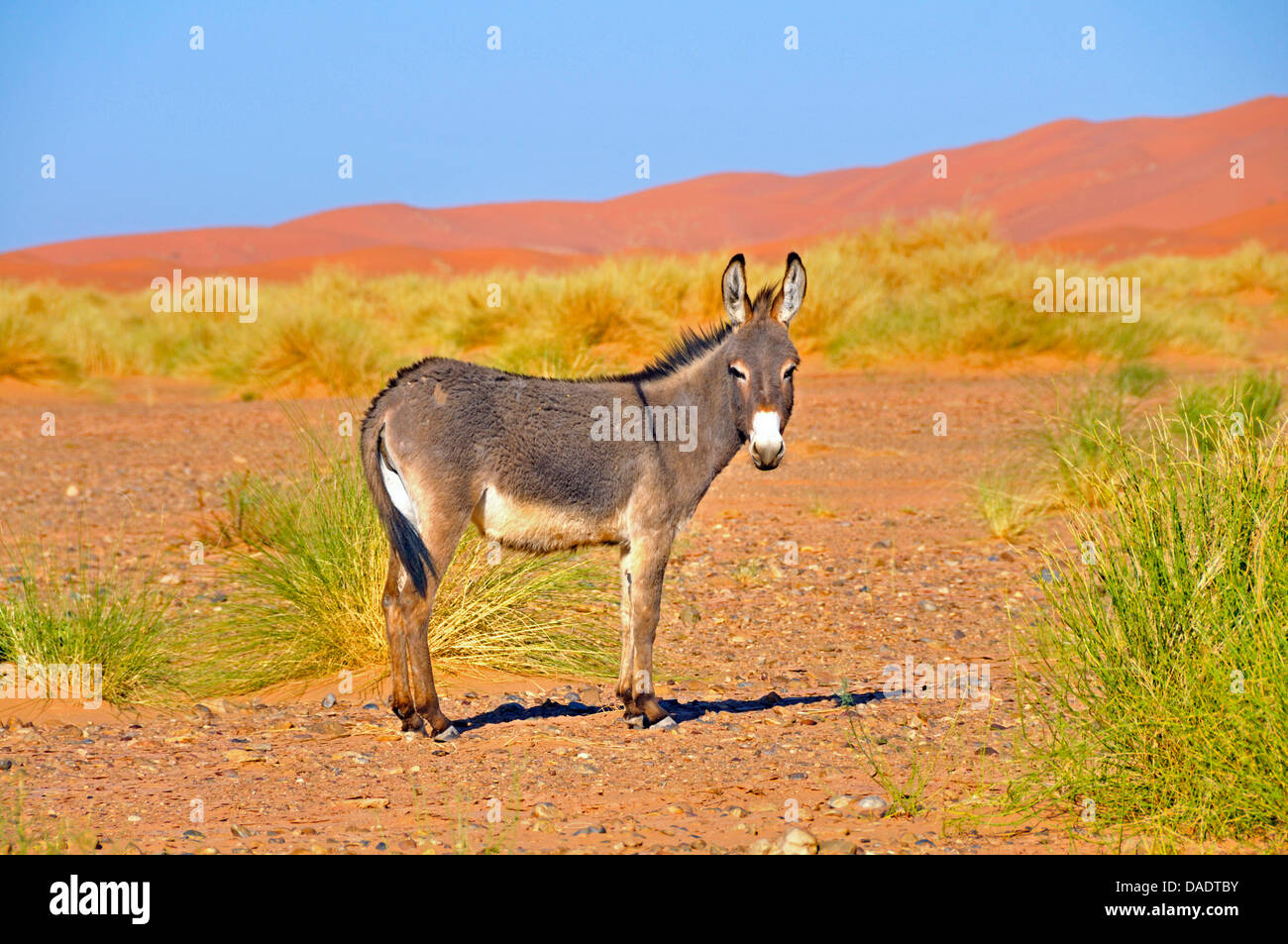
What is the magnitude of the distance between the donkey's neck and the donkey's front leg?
1.03 feet

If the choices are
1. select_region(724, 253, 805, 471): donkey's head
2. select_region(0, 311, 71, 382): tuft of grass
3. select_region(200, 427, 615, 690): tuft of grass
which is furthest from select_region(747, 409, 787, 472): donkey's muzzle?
select_region(0, 311, 71, 382): tuft of grass

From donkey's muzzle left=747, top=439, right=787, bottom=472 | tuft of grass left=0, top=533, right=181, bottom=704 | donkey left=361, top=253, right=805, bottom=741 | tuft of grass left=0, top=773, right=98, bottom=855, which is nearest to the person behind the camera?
tuft of grass left=0, top=773, right=98, bottom=855

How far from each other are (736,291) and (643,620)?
5.39ft

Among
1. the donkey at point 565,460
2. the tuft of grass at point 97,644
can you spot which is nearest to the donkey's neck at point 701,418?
the donkey at point 565,460

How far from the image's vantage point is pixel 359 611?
715 centimetres

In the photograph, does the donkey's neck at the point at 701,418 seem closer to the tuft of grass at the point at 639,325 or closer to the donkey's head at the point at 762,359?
the donkey's head at the point at 762,359

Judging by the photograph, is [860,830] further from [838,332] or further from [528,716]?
→ [838,332]

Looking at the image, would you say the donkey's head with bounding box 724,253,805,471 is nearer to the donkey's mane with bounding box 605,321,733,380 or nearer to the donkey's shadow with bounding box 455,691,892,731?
the donkey's mane with bounding box 605,321,733,380

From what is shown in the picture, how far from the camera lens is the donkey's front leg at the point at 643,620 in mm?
6148

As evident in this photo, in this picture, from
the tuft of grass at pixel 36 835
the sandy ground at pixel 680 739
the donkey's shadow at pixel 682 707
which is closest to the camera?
the tuft of grass at pixel 36 835

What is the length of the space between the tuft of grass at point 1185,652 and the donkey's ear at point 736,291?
77.6 inches

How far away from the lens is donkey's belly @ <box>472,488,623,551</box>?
19.4 ft

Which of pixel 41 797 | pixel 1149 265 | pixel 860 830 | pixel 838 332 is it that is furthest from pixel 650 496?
pixel 1149 265
